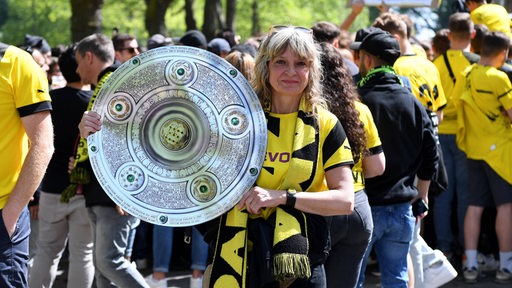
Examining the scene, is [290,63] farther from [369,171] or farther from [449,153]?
[449,153]

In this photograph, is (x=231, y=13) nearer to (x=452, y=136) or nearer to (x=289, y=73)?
(x=452, y=136)

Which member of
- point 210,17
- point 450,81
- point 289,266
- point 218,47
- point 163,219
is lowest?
point 210,17

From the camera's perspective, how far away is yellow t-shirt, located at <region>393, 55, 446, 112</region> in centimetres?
662

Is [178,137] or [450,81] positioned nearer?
[178,137]

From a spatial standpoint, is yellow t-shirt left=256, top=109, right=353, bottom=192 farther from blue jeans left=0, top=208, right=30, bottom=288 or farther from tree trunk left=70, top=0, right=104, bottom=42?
tree trunk left=70, top=0, right=104, bottom=42

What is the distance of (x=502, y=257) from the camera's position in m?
7.95

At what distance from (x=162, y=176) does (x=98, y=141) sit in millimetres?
314

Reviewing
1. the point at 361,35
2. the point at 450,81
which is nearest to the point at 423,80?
the point at 361,35

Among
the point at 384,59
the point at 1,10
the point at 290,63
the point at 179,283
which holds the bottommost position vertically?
the point at 1,10

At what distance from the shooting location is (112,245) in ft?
19.7

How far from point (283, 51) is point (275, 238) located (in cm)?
83

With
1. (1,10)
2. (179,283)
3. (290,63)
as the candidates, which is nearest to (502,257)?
(179,283)

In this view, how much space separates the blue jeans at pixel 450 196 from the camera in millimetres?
8414

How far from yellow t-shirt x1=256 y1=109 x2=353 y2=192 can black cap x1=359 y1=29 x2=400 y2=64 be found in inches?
67.0
